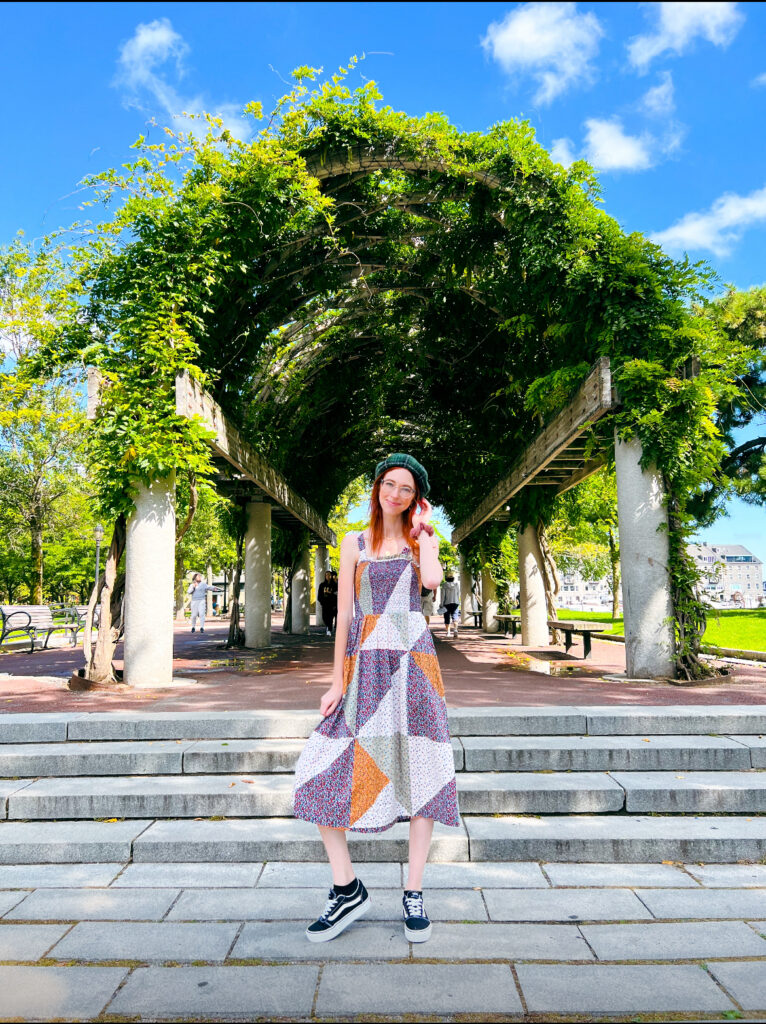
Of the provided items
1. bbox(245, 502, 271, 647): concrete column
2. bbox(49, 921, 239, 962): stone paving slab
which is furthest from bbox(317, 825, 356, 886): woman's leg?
A: bbox(245, 502, 271, 647): concrete column

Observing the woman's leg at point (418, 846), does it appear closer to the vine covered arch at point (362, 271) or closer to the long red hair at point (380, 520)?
the long red hair at point (380, 520)

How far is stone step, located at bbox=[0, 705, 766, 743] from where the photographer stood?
16.5 feet

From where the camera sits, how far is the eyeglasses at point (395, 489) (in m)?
3.00

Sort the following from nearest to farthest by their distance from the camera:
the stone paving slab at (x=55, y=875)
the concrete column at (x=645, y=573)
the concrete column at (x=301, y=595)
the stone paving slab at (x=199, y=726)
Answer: the stone paving slab at (x=55, y=875) → the stone paving slab at (x=199, y=726) → the concrete column at (x=645, y=573) → the concrete column at (x=301, y=595)

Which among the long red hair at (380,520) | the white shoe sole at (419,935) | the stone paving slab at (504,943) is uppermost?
the long red hair at (380,520)

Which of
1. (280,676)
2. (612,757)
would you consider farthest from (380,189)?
(612,757)

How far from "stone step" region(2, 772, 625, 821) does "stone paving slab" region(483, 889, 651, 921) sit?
2.62 ft

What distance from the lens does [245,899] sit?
10.6ft

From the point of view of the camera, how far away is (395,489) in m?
3.00

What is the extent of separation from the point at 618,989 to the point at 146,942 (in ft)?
5.89

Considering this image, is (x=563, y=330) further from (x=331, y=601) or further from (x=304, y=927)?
(x=331, y=601)

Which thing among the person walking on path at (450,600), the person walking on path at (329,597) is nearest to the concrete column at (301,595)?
the person walking on path at (329,597)

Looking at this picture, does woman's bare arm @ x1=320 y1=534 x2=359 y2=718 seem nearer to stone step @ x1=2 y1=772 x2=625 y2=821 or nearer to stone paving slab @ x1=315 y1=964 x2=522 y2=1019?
stone paving slab @ x1=315 y1=964 x2=522 y2=1019

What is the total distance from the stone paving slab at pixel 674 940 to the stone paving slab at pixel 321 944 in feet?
2.18
